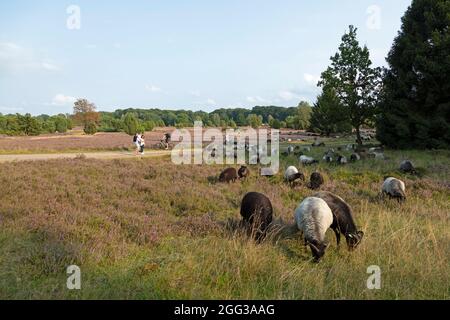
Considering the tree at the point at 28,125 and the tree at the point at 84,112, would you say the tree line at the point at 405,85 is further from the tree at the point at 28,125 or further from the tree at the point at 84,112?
the tree at the point at 84,112

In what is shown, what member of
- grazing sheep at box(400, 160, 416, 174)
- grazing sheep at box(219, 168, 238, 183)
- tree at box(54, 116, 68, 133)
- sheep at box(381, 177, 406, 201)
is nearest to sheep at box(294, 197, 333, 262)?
sheep at box(381, 177, 406, 201)

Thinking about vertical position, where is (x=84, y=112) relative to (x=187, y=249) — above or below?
above

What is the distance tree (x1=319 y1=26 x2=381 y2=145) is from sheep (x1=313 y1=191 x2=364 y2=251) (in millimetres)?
28008

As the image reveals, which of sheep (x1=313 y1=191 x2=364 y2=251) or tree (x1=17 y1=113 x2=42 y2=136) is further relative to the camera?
tree (x1=17 y1=113 x2=42 y2=136)

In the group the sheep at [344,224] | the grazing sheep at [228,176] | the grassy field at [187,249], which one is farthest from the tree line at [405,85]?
the sheep at [344,224]

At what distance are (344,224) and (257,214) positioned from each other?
2.09 meters

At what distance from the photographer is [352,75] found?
3531 centimetres

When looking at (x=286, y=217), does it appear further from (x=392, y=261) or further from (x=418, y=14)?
(x=418, y=14)

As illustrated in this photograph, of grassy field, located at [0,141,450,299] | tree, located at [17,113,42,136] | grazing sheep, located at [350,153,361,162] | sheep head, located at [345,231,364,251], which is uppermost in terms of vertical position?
tree, located at [17,113,42,136]

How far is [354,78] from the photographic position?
116 ft

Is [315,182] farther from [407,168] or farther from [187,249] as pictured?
[187,249]

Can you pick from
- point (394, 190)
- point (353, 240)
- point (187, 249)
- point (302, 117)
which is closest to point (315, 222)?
point (353, 240)

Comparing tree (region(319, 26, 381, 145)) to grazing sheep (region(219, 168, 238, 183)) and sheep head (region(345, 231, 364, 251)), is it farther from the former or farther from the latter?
sheep head (region(345, 231, 364, 251))

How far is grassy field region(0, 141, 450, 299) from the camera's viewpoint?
19.0 feet
